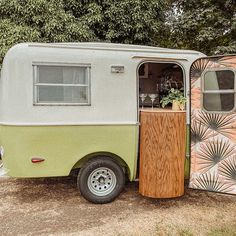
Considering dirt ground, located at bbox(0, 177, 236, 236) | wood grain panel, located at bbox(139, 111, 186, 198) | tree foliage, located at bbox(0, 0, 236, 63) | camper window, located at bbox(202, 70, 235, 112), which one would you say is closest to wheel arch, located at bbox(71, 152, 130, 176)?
wood grain panel, located at bbox(139, 111, 186, 198)

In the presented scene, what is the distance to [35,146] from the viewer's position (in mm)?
5168

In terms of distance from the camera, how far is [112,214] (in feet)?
16.9

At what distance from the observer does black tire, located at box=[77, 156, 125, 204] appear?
17.9ft

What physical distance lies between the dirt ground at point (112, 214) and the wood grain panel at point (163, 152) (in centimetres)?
37

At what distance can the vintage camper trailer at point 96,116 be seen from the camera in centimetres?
512

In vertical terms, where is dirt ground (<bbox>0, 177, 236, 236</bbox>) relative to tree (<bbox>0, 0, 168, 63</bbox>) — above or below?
below

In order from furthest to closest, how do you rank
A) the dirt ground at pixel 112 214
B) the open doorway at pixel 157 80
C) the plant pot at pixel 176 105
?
the open doorway at pixel 157 80 → the plant pot at pixel 176 105 → the dirt ground at pixel 112 214

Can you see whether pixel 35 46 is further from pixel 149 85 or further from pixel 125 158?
pixel 149 85

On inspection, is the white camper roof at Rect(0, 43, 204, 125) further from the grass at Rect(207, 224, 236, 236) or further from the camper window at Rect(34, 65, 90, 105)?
the grass at Rect(207, 224, 236, 236)

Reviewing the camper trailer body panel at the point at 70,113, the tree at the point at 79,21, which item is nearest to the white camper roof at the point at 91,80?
the camper trailer body panel at the point at 70,113

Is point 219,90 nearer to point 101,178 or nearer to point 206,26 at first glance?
point 101,178

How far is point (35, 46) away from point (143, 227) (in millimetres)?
3194

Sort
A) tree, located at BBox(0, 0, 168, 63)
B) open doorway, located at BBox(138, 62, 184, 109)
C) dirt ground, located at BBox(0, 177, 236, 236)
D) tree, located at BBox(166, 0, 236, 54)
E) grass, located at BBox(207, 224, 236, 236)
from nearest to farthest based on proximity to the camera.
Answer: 1. grass, located at BBox(207, 224, 236, 236)
2. dirt ground, located at BBox(0, 177, 236, 236)
3. open doorway, located at BBox(138, 62, 184, 109)
4. tree, located at BBox(0, 0, 168, 63)
5. tree, located at BBox(166, 0, 236, 54)

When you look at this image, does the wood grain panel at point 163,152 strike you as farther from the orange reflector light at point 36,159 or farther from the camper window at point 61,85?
the orange reflector light at point 36,159
